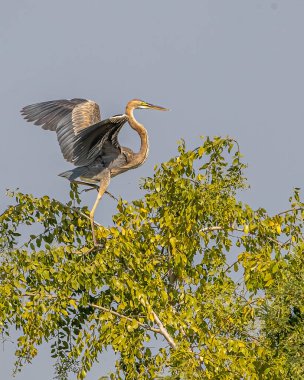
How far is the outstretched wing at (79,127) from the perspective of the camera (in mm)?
12984

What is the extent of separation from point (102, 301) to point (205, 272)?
50.5 inches

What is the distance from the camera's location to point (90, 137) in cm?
1312

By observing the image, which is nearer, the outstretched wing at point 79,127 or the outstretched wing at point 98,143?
the outstretched wing at point 98,143

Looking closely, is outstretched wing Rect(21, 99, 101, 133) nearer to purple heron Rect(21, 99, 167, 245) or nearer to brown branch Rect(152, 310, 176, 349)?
purple heron Rect(21, 99, 167, 245)

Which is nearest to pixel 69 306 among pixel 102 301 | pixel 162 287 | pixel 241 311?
pixel 102 301

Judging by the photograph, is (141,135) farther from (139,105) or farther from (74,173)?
(74,173)

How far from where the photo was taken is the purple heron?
13.1 metres

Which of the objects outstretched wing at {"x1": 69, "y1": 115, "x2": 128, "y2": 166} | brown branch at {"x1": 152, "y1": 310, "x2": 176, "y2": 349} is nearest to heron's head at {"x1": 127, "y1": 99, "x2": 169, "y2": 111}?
outstretched wing at {"x1": 69, "y1": 115, "x2": 128, "y2": 166}

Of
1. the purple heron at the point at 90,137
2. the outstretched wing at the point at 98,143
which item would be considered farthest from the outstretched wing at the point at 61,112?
the outstretched wing at the point at 98,143

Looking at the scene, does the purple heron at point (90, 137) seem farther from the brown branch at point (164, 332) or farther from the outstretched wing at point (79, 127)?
the brown branch at point (164, 332)

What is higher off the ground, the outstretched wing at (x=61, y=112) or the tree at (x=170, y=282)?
the outstretched wing at (x=61, y=112)

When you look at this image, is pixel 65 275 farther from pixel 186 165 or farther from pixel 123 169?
pixel 123 169

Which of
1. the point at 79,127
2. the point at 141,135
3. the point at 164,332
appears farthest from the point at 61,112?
the point at 164,332

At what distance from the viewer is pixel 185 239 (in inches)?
481
